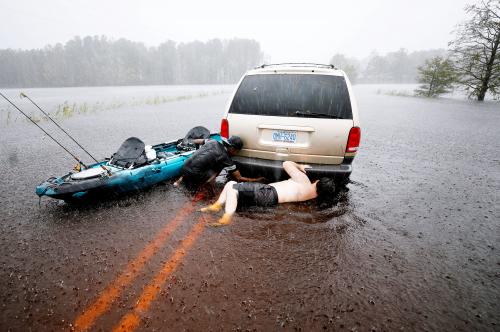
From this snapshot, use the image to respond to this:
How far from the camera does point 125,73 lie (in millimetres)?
88938

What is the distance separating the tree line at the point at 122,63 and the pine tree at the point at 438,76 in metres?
84.7

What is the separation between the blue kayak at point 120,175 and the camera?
12.1 feet

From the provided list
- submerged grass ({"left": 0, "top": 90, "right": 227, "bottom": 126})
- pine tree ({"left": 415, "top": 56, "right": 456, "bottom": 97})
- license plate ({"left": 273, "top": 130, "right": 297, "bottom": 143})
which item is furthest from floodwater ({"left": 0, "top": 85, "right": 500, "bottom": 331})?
pine tree ({"left": 415, "top": 56, "right": 456, "bottom": 97})

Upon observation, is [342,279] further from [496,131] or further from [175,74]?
[175,74]

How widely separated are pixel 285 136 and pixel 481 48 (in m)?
27.1

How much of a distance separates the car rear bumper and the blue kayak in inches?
54.1

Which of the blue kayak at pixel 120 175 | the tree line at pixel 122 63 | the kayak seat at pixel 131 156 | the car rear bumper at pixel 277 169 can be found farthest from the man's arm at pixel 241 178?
the tree line at pixel 122 63

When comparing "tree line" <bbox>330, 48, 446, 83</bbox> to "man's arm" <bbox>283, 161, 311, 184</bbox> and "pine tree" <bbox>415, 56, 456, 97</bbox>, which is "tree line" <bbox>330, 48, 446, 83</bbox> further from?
"man's arm" <bbox>283, 161, 311, 184</bbox>

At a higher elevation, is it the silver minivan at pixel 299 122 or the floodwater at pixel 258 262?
the silver minivan at pixel 299 122

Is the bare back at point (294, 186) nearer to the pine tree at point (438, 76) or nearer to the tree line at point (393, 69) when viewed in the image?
the pine tree at point (438, 76)

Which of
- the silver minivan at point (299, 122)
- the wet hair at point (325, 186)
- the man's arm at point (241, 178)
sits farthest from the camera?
the man's arm at point (241, 178)

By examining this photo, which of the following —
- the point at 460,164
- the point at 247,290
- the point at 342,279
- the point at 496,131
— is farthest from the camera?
the point at 496,131

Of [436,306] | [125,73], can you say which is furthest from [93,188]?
[125,73]

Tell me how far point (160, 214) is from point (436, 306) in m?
3.31
